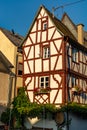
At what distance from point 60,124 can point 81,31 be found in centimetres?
1024

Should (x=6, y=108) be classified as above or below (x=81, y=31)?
below

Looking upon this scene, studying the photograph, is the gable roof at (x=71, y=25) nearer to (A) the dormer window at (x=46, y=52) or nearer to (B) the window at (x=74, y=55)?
(B) the window at (x=74, y=55)

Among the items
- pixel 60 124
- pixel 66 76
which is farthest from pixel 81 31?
pixel 60 124

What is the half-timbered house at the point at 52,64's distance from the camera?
24.0m

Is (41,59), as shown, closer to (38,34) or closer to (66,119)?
(38,34)

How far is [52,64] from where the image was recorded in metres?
24.7

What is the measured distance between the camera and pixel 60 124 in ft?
74.1

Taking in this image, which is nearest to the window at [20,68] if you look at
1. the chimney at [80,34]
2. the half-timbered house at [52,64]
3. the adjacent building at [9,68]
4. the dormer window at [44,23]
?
the adjacent building at [9,68]

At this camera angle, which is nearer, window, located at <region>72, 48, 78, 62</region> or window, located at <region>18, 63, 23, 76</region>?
window, located at <region>72, 48, 78, 62</region>

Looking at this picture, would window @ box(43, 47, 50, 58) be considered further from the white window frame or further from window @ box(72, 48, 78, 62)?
window @ box(72, 48, 78, 62)

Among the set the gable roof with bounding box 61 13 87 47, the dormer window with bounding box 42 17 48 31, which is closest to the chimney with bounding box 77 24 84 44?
the gable roof with bounding box 61 13 87 47

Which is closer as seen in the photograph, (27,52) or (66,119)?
(66,119)

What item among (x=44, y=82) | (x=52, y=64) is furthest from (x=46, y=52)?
(x=44, y=82)

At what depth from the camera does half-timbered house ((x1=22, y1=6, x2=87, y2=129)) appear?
2400cm
